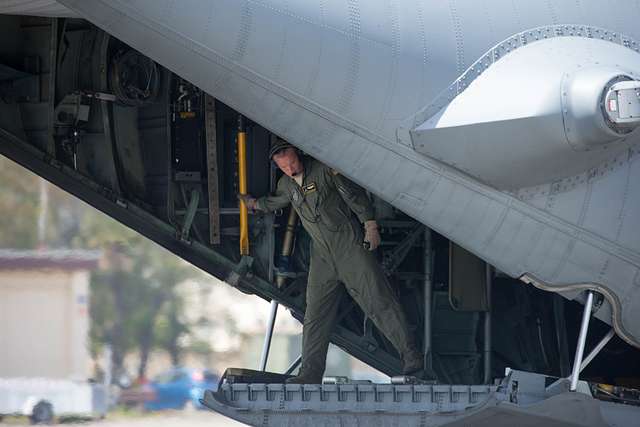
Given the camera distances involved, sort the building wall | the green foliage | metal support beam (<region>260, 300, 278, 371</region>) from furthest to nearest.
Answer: the building wall → the green foliage → metal support beam (<region>260, 300, 278, 371</region>)

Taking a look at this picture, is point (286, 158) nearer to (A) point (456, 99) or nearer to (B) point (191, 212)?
(B) point (191, 212)

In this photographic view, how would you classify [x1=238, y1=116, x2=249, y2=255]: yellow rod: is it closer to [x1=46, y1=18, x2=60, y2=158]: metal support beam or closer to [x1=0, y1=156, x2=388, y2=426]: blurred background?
[x1=46, y1=18, x2=60, y2=158]: metal support beam

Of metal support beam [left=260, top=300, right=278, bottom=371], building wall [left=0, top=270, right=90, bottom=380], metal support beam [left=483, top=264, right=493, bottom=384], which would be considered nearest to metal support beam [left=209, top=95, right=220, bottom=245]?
metal support beam [left=260, top=300, right=278, bottom=371]

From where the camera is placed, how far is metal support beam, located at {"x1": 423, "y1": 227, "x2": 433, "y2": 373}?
1102cm

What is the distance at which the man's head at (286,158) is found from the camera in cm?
997

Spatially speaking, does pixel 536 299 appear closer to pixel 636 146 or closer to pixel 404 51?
pixel 636 146

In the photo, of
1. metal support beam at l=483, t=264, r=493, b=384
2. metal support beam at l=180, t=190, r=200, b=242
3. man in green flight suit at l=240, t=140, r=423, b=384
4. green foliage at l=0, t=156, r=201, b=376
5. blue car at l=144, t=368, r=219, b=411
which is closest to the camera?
man in green flight suit at l=240, t=140, r=423, b=384

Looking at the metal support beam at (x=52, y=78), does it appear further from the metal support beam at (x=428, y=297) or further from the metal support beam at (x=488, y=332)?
the metal support beam at (x=488, y=332)

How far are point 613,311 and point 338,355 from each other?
693cm

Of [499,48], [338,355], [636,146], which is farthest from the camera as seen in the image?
[338,355]

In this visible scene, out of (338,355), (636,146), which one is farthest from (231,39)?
(338,355)

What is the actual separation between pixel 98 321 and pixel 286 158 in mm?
5043

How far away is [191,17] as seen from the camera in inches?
326

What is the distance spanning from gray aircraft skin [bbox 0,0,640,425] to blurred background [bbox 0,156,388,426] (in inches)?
205
